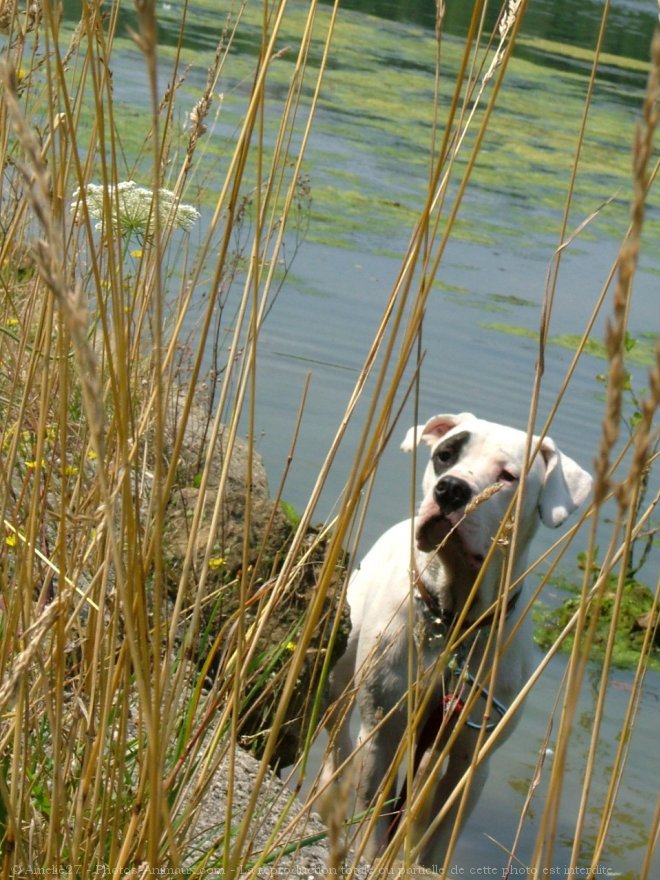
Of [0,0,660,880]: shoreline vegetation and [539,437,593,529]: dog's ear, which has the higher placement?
[0,0,660,880]: shoreline vegetation

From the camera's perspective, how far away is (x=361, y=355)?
6.83 meters

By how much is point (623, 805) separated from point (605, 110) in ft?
39.3

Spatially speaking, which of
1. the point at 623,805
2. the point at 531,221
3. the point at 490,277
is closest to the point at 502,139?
the point at 531,221

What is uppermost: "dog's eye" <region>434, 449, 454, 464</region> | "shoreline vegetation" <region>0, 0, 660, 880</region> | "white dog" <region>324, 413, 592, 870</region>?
"shoreline vegetation" <region>0, 0, 660, 880</region>

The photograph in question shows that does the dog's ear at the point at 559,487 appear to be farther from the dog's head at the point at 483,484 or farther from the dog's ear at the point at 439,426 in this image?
the dog's ear at the point at 439,426

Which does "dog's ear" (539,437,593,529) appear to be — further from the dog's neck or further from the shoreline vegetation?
the shoreline vegetation

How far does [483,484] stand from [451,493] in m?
0.13

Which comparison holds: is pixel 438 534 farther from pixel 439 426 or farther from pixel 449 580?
pixel 439 426

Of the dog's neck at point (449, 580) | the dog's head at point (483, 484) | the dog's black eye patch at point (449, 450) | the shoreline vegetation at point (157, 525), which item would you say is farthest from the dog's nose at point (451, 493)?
the shoreline vegetation at point (157, 525)

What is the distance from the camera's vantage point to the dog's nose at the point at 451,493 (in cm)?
303

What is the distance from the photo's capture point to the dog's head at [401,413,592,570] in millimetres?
3035

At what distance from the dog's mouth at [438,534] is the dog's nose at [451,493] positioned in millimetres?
25

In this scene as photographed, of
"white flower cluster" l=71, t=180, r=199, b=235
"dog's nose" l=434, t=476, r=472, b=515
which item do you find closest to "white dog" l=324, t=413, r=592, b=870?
"dog's nose" l=434, t=476, r=472, b=515

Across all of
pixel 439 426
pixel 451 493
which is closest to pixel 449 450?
pixel 439 426
